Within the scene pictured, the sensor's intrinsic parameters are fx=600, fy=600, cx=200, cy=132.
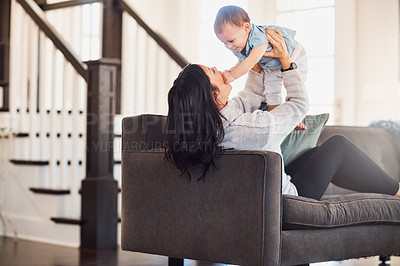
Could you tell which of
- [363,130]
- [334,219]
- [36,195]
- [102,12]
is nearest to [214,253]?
[334,219]

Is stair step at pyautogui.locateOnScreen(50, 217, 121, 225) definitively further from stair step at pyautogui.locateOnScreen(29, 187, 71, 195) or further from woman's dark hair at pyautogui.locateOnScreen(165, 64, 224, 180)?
woman's dark hair at pyautogui.locateOnScreen(165, 64, 224, 180)

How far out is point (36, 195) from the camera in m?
4.18

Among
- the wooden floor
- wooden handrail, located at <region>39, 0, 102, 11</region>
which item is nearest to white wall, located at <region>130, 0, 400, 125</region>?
the wooden floor

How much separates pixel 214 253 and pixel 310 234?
371 millimetres

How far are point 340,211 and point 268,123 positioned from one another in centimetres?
47

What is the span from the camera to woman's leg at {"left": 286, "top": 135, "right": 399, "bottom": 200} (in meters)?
2.52

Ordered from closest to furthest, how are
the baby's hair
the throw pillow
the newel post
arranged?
the baby's hair, the throw pillow, the newel post

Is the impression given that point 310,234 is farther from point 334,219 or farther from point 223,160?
point 223,160

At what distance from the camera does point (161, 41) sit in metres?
4.50

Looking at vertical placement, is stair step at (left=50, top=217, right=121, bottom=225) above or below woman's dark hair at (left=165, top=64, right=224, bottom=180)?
below

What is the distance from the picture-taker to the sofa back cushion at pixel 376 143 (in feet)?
11.3

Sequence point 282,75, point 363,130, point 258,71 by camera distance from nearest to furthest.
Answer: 1. point 282,75
2. point 258,71
3. point 363,130

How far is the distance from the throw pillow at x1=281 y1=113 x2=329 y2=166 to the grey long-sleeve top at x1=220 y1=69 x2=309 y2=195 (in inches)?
20.6

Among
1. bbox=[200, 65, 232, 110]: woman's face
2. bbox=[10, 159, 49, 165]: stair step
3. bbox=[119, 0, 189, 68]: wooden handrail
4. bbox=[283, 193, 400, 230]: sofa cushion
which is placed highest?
bbox=[119, 0, 189, 68]: wooden handrail
